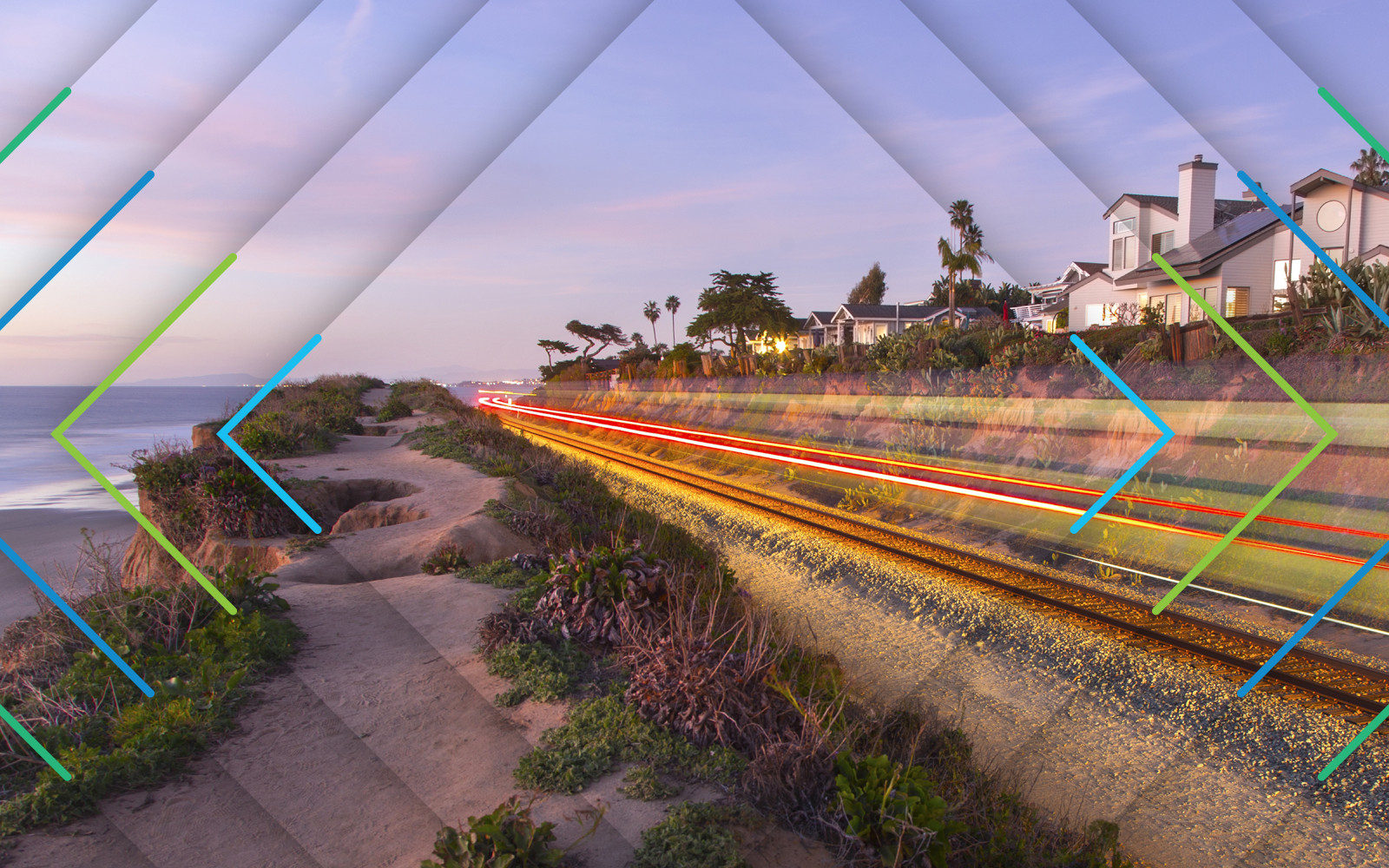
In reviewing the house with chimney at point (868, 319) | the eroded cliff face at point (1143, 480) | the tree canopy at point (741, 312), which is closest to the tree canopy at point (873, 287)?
the house with chimney at point (868, 319)

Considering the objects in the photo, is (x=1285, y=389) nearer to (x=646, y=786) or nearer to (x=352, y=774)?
(x=646, y=786)

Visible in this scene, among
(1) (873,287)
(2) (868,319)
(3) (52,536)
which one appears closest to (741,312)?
(2) (868,319)

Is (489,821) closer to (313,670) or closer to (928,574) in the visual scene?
(313,670)

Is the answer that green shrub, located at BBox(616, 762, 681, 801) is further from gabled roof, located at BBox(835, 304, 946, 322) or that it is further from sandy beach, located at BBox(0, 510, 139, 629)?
gabled roof, located at BBox(835, 304, 946, 322)

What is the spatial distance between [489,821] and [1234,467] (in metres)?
12.5

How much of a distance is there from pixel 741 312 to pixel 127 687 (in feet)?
141

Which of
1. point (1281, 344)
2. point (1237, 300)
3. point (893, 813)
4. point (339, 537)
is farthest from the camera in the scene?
point (1237, 300)

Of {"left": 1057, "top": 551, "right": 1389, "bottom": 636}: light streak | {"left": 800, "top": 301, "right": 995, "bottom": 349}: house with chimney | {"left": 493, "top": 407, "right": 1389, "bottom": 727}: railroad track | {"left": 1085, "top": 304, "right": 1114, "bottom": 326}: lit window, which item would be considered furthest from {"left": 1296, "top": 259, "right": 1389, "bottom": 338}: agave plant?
{"left": 800, "top": 301, "right": 995, "bottom": 349}: house with chimney

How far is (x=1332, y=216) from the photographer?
3021 mm

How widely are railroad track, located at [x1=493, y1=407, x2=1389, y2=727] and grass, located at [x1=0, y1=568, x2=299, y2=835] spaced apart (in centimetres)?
745

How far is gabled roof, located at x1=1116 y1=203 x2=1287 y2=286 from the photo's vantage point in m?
24.5

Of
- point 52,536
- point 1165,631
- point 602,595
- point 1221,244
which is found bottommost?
point 52,536

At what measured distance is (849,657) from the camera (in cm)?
709

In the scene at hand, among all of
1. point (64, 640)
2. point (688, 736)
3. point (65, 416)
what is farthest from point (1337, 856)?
point (64, 640)
